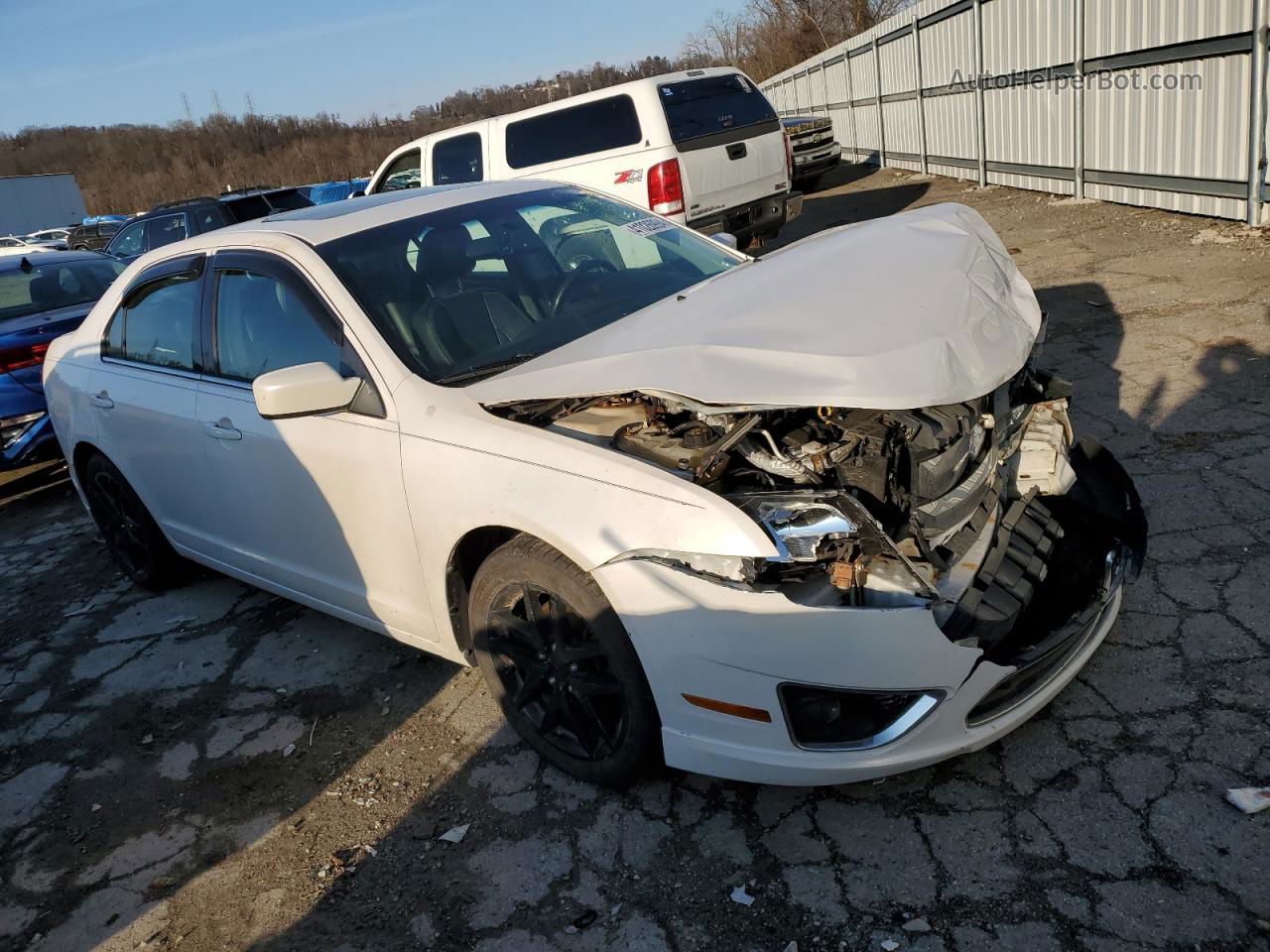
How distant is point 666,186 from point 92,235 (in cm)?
2898

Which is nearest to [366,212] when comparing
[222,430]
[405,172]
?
[222,430]

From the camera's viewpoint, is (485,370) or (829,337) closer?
(829,337)

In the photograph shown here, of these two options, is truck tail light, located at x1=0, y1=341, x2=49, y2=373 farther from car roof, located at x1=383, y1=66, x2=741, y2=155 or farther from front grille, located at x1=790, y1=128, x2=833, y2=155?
front grille, located at x1=790, y1=128, x2=833, y2=155

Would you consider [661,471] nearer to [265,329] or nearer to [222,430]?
[265,329]

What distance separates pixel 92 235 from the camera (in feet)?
103

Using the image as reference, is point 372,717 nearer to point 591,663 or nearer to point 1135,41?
point 591,663

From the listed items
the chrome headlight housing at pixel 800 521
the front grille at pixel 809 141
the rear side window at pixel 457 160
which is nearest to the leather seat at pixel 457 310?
the chrome headlight housing at pixel 800 521

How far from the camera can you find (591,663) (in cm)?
282

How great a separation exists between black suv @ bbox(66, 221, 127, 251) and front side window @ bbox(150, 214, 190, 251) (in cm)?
1772

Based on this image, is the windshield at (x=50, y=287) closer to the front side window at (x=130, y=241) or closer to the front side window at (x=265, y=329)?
the front side window at (x=130, y=241)

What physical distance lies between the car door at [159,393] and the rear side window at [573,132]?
576cm

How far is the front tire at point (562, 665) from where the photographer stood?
2.69 metres

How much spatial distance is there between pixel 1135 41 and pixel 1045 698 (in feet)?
27.3

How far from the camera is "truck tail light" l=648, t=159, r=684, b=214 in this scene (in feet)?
29.3
